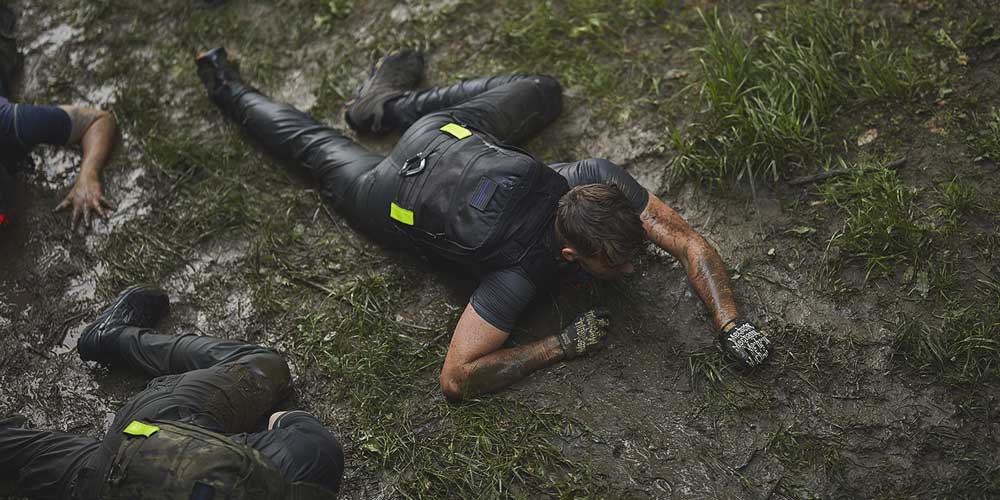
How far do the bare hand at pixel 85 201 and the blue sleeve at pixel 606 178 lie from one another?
10.5 ft

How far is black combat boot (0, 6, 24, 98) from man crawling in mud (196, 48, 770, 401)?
3165 millimetres

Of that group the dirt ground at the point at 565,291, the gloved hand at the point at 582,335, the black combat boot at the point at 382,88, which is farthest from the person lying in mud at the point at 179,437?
the black combat boot at the point at 382,88

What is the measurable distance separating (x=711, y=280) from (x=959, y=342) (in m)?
1.22

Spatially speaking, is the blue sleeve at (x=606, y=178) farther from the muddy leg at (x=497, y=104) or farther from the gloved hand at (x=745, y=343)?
the gloved hand at (x=745, y=343)

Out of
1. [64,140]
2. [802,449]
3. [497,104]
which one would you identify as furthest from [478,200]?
[64,140]

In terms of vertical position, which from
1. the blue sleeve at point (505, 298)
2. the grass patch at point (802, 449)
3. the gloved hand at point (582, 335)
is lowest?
the grass patch at point (802, 449)

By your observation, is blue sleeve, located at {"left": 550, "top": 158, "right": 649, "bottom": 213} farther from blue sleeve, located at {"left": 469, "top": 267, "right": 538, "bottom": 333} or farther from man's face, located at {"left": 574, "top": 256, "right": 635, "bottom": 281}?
blue sleeve, located at {"left": 469, "top": 267, "right": 538, "bottom": 333}

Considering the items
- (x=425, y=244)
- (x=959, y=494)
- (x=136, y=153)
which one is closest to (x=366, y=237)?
(x=425, y=244)

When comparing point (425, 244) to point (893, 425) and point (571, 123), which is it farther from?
point (893, 425)

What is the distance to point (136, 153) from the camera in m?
5.64

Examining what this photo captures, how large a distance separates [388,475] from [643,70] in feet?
10.3

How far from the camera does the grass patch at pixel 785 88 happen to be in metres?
4.66

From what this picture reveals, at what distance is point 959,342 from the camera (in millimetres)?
3859

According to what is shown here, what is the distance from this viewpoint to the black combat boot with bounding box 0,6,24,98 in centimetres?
604
